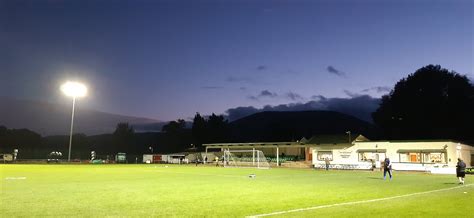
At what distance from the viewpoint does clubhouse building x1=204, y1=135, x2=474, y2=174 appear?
175ft

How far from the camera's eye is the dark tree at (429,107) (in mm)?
79438

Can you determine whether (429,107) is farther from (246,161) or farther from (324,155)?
(246,161)

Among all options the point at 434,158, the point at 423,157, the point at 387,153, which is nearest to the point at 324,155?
the point at 387,153

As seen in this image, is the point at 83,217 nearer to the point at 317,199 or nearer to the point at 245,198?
the point at 245,198

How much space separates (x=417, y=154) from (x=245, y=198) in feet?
152

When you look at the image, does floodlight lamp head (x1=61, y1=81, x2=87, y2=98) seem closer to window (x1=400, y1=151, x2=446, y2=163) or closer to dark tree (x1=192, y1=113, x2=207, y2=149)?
window (x1=400, y1=151, x2=446, y2=163)

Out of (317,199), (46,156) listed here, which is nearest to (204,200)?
(317,199)

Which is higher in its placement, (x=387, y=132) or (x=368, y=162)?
(x=387, y=132)

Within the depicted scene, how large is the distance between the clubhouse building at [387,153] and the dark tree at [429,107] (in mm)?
21010

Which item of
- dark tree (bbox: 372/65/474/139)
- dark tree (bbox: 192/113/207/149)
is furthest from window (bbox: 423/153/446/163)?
dark tree (bbox: 192/113/207/149)

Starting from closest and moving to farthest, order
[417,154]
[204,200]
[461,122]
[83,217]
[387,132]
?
[83,217], [204,200], [417,154], [461,122], [387,132]

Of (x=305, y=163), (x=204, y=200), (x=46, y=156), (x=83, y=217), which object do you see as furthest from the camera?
(x=46, y=156)

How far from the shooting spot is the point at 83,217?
11805mm

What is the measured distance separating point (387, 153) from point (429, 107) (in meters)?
29.3
